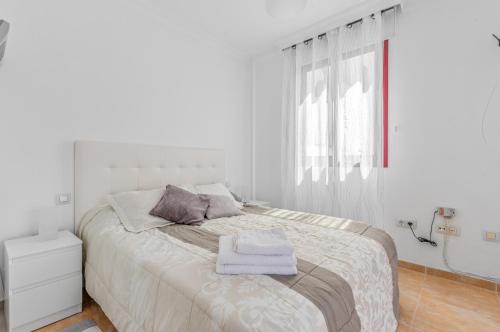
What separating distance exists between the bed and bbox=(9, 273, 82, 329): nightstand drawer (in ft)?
0.37

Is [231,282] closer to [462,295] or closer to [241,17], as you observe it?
[462,295]

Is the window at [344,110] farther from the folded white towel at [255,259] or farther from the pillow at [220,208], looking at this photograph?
the folded white towel at [255,259]

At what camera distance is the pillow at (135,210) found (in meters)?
1.90

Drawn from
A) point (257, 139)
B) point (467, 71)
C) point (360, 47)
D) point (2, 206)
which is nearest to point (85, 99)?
point (2, 206)

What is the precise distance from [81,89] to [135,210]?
121 centimetres

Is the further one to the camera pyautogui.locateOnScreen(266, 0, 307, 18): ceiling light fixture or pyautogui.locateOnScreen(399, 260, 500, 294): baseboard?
pyautogui.locateOnScreen(399, 260, 500, 294): baseboard

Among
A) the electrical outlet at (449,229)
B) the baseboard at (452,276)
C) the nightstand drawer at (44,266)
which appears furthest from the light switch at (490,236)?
the nightstand drawer at (44,266)

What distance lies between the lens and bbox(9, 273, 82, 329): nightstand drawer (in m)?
1.53

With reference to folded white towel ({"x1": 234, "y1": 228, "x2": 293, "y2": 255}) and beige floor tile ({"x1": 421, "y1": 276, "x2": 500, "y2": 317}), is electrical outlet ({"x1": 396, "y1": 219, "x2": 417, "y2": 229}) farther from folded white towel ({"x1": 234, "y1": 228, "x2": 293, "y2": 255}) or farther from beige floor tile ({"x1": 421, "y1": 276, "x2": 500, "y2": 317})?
folded white towel ({"x1": 234, "y1": 228, "x2": 293, "y2": 255})

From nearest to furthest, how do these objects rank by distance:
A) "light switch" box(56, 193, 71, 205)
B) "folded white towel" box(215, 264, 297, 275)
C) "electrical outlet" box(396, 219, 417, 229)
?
"folded white towel" box(215, 264, 297, 275) → "light switch" box(56, 193, 71, 205) → "electrical outlet" box(396, 219, 417, 229)

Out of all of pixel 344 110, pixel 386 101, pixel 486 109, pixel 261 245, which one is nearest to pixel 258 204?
pixel 344 110

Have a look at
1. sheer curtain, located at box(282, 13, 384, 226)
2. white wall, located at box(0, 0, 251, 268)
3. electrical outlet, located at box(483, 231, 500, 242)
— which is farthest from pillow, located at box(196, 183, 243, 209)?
electrical outlet, located at box(483, 231, 500, 242)

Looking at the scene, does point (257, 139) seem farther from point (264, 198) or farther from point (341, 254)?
point (341, 254)

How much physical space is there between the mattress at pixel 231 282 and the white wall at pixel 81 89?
1.82 feet
